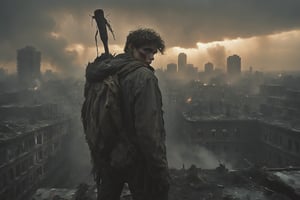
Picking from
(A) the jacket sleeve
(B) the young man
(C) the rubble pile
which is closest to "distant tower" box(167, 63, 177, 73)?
(C) the rubble pile

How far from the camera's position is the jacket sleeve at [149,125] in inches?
113

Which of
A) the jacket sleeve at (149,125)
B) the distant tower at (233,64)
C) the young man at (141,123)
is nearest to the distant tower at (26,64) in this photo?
the distant tower at (233,64)

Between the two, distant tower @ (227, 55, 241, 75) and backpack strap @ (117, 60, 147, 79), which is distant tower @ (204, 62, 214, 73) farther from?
backpack strap @ (117, 60, 147, 79)

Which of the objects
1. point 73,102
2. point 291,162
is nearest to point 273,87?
point 291,162

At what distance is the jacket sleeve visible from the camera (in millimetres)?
2867

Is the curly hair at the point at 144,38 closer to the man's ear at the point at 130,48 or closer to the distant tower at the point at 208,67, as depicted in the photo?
the man's ear at the point at 130,48

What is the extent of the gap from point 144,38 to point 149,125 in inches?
40.1

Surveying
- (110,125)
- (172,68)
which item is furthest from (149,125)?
(172,68)

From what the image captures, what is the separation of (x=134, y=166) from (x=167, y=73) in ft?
479

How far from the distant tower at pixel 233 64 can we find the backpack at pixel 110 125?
441 feet

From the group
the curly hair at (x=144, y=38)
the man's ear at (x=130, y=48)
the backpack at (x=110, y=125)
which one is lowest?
the backpack at (x=110, y=125)

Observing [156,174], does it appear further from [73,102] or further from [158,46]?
[73,102]

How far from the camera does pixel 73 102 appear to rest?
63.2 meters

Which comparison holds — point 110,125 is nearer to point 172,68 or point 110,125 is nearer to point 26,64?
point 26,64
